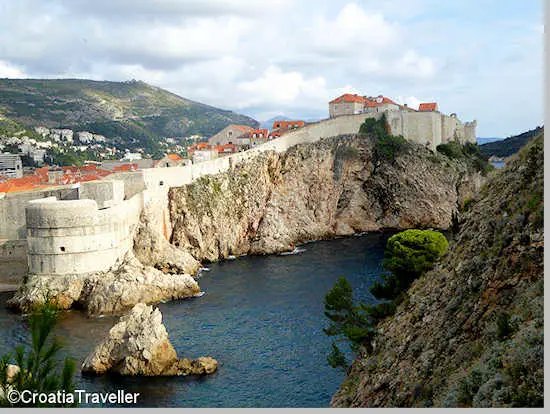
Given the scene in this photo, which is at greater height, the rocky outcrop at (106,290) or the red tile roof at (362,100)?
the red tile roof at (362,100)

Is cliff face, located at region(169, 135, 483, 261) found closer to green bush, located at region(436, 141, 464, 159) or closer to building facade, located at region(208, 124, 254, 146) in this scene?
green bush, located at region(436, 141, 464, 159)

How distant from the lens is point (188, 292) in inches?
1635

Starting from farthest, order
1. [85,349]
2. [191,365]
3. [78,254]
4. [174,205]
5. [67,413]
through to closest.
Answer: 1. [174,205]
2. [78,254]
3. [85,349]
4. [191,365]
5. [67,413]

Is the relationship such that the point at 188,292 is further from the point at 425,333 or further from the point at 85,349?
the point at 425,333

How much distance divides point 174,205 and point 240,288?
13289 mm

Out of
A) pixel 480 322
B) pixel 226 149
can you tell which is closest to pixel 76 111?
pixel 226 149

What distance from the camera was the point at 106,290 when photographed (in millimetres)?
39688

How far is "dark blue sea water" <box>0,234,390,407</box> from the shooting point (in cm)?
2556

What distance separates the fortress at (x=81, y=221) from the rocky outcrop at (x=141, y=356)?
44.5 feet

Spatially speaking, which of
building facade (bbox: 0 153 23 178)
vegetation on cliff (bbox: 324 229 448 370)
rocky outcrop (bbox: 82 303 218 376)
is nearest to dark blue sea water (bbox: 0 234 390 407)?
rocky outcrop (bbox: 82 303 218 376)

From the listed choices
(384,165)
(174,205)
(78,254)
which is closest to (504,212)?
(78,254)

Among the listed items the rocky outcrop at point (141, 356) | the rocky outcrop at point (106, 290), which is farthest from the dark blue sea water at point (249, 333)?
the rocky outcrop at point (106, 290)

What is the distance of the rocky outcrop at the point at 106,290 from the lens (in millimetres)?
39156

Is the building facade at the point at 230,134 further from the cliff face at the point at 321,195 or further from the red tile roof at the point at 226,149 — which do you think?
the cliff face at the point at 321,195
